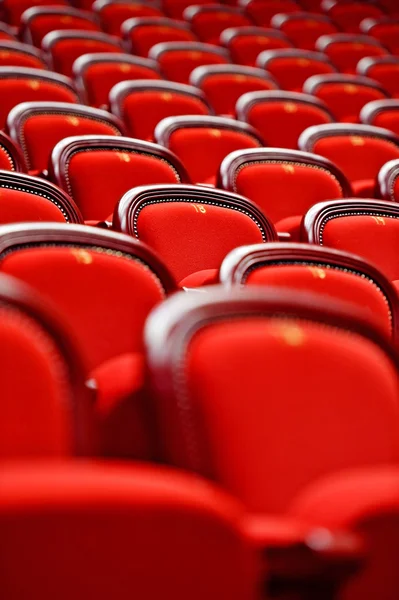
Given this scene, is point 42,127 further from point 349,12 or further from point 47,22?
point 349,12

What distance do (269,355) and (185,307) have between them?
4 cm

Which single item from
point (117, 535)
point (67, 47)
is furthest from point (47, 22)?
point (117, 535)

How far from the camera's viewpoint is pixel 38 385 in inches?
11.3

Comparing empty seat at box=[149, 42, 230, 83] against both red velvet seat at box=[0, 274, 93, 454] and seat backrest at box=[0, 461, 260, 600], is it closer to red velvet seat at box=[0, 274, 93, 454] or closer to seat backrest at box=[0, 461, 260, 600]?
red velvet seat at box=[0, 274, 93, 454]

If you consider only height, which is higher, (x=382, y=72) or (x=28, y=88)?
(x=382, y=72)

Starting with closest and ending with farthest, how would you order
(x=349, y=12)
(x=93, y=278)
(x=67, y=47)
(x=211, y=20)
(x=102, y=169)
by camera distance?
(x=93, y=278)
(x=102, y=169)
(x=67, y=47)
(x=211, y=20)
(x=349, y=12)

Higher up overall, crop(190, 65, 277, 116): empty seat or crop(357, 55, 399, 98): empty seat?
crop(357, 55, 399, 98): empty seat

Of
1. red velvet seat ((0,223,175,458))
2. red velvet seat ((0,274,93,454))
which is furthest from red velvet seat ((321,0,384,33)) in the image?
red velvet seat ((0,274,93,454))

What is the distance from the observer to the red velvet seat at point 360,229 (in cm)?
60

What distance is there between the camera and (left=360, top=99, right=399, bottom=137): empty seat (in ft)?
3.40

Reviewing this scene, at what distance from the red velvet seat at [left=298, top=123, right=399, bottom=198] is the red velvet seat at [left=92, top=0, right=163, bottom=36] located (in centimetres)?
53

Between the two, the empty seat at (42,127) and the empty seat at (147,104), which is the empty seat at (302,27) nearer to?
the empty seat at (147,104)

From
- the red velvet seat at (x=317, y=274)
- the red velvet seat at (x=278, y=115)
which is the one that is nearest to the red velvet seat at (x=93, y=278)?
the red velvet seat at (x=317, y=274)

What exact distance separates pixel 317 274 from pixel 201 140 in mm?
363
